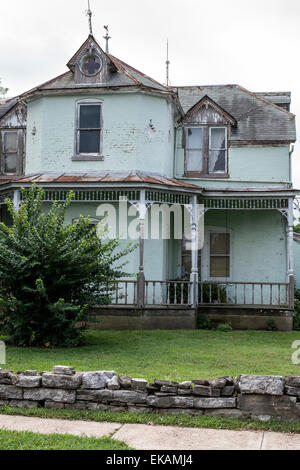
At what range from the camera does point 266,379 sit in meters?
6.38

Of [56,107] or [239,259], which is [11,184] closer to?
[56,107]

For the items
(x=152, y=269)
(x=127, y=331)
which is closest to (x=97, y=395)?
(x=127, y=331)

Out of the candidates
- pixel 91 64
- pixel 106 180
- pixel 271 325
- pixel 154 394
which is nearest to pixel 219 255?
pixel 271 325

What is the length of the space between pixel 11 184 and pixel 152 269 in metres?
4.70

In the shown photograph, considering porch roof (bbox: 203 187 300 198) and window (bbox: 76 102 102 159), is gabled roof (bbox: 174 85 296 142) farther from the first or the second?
window (bbox: 76 102 102 159)

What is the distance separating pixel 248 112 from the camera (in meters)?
18.5

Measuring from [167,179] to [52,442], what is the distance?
37.6ft

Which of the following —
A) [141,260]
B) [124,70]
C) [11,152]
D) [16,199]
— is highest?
[124,70]

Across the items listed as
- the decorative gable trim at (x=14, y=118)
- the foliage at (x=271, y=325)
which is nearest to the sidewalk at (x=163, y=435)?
the foliage at (x=271, y=325)

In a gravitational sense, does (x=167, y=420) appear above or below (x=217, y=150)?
below

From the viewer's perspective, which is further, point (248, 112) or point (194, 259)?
point (248, 112)

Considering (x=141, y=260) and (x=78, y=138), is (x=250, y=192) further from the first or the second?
(x=78, y=138)

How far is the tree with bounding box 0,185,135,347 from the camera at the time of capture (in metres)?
10.8

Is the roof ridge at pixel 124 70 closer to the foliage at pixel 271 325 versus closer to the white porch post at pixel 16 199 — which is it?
the white porch post at pixel 16 199
